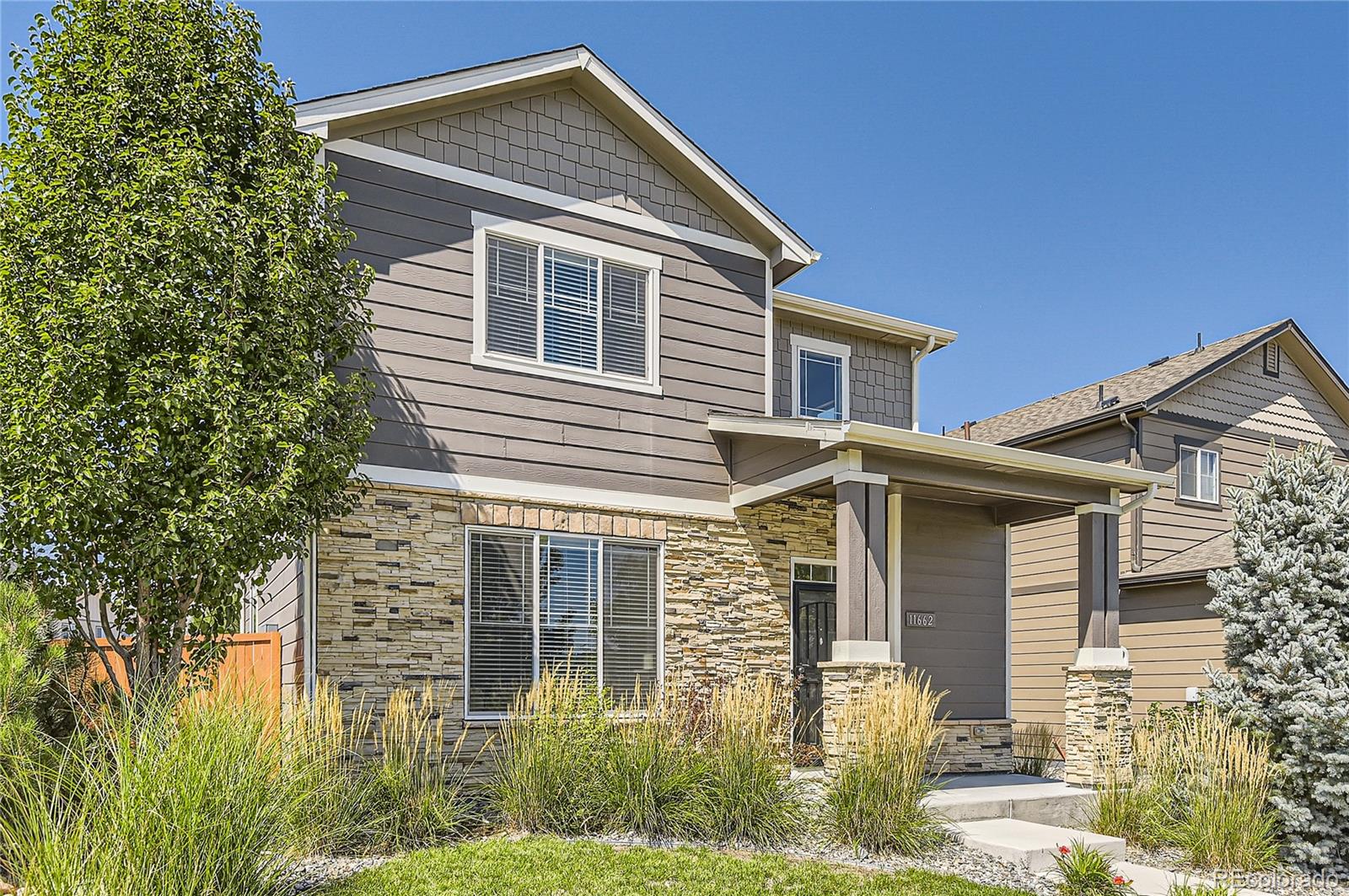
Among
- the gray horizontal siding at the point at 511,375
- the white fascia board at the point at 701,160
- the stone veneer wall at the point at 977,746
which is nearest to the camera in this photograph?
the gray horizontal siding at the point at 511,375

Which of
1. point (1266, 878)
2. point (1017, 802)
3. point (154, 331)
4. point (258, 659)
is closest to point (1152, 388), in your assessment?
point (1017, 802)

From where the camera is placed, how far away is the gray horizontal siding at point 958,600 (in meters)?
11.8

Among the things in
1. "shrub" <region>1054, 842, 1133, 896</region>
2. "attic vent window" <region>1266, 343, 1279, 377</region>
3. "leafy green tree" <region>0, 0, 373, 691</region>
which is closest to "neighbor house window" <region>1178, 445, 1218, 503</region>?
"attic vent window" <region>1266, 343, 1279, 377</region>

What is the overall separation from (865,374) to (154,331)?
8201 millimetres

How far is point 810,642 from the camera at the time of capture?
11234 mm

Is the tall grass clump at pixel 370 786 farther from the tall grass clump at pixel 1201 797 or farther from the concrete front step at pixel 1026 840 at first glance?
the tall grass clump at pixel 1201 797

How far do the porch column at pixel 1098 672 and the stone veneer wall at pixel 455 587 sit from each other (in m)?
2.97

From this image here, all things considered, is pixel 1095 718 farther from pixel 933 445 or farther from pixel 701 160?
pixel 701 160

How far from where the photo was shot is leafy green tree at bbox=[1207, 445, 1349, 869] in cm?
827

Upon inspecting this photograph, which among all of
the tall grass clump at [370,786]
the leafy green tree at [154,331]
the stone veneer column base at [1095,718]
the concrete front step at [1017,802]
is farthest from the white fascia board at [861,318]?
the tall grass clump at [370,786]

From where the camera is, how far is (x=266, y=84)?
25.0 ft

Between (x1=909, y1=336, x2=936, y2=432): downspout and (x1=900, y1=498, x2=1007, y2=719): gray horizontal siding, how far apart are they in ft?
4.36

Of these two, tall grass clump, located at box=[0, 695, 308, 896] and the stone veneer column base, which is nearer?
tall grass clump, located at box=[0, 695, 308, 896]

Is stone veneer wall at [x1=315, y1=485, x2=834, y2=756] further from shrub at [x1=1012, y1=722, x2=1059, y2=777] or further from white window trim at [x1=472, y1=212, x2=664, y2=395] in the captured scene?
shrub at [x1=1012, y1=722, x2=1059, y2=777]
